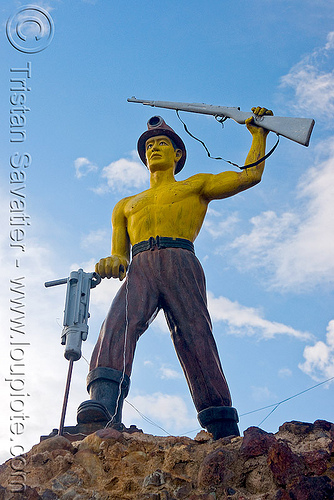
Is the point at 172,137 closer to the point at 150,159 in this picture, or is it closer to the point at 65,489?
the point at 150,159

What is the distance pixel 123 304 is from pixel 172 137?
2.09 meters

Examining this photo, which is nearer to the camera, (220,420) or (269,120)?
(220,420)

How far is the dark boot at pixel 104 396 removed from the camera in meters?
Answer: 4.89

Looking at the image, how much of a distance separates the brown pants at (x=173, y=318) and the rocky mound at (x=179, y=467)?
0.92 meters

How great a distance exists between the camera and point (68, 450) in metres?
4.42

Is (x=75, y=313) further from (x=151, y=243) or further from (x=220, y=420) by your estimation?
(x=220, y=420)

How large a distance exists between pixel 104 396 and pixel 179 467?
124 cm

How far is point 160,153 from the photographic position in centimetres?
678

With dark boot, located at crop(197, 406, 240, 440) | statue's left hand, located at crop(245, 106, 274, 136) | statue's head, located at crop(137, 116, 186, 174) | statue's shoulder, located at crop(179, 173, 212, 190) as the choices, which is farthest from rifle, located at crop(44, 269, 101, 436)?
statue's left hand, located at crop(245, 106, 274, 136)

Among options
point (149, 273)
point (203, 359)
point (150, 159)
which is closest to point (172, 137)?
point (150, 159)

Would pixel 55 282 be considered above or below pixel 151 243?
below

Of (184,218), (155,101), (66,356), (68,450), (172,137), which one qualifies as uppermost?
(155,101)

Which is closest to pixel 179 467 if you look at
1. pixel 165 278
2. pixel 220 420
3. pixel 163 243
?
pixel 220 420

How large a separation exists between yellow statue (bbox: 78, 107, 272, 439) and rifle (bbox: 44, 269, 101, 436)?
34 cm
